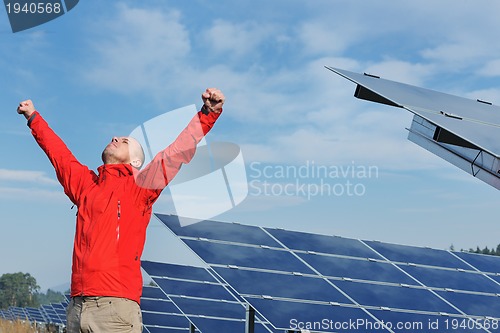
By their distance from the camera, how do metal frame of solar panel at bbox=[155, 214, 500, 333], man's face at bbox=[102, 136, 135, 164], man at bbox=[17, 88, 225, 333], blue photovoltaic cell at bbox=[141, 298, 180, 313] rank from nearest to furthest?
man at bbox=[17, 88, 225, 333] < man's face at bbox=[102, 136, 135, 164] < metal frame of solar panel at bbox=[155, 214, 500, 333] < blue photovoltaic cell at bbox=[141, 298, 180, 313]

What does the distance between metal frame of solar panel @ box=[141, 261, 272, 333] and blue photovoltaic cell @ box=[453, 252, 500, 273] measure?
4.51m

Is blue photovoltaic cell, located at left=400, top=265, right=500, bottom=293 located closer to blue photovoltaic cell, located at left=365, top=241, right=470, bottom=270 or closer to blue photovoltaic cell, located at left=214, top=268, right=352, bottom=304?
blue photovoltaic cell, located at left=365, top=241, right=470, bottom=270

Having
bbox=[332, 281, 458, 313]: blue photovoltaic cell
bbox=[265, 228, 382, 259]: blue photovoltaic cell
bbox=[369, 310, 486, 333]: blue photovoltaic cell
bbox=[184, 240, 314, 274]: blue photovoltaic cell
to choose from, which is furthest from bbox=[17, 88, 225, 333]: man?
bbox=[265, 228, 382, 259]: blue photovoltaic cell

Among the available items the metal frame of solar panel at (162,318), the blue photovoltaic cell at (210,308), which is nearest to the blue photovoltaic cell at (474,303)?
the blue photovoltaic cell at (210,308)

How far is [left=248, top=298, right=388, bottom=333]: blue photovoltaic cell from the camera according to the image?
9.34m

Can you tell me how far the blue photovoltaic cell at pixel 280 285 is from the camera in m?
9.73

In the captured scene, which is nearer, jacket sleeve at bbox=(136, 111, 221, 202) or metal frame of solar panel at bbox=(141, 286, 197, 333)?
jacket sleeve at bbox=(136, 111, 221, 202)

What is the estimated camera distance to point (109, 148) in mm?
4832

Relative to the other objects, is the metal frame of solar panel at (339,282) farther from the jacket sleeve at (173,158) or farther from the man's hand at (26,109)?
the man's hand at (26,109)

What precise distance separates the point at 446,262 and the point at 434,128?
7.20 meters

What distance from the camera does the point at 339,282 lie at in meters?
10.6

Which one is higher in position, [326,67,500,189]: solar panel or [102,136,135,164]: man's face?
[326,67,500,189]: solar panel

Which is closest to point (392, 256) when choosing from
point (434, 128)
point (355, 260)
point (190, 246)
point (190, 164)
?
point (355, 260)

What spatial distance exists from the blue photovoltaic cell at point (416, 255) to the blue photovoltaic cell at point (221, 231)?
2389 millimetres
